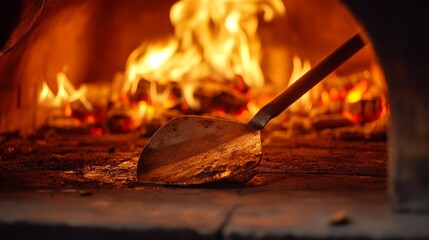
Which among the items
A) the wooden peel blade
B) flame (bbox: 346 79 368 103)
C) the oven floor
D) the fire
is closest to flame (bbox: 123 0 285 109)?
the fire

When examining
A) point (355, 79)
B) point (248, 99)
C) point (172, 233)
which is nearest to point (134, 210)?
point (172, 233)

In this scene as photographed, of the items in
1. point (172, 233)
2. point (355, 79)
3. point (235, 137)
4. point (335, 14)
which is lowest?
point (172, 233)

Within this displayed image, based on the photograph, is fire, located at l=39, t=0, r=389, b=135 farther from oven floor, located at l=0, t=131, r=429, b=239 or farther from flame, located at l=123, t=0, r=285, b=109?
oven floor, located at l=0, t=131, r=429, b=239

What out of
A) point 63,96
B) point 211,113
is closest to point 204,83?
Answer: point 211,113

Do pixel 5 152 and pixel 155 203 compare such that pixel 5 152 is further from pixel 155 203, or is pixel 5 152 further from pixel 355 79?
pixel 355 79

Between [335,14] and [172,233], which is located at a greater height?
[335,14]
